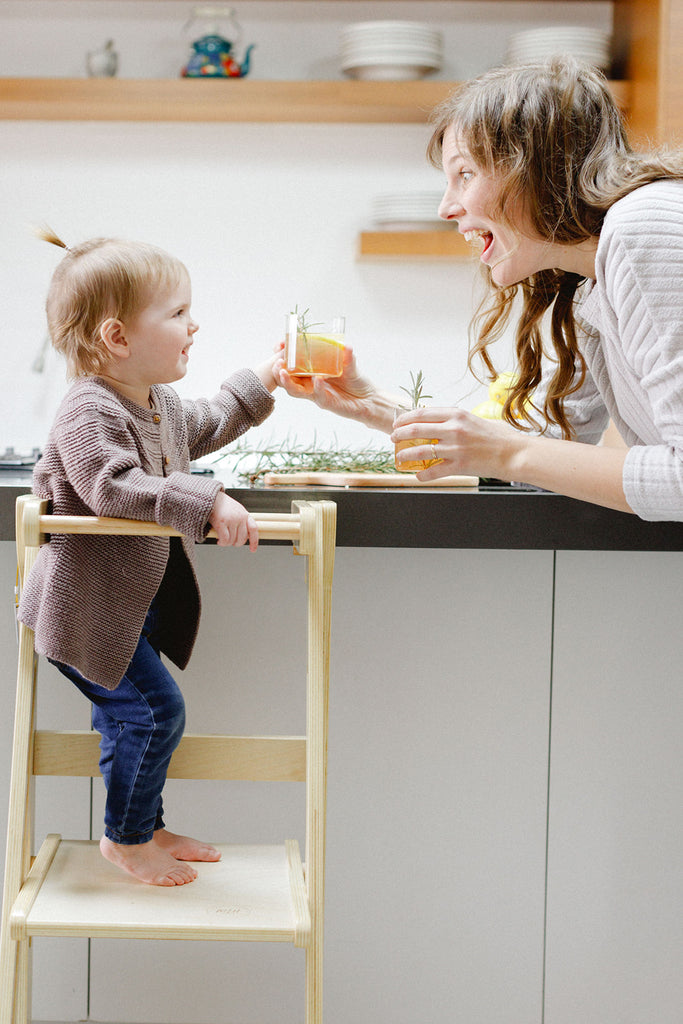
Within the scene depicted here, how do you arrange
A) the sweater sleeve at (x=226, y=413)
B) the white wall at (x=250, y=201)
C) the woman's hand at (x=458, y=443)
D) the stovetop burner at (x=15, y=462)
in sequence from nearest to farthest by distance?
the woman's hand at (x=458, y=443), the sweater sleeve at (x=226, y=413), the stovetop burner at (x=15, y=462), the white wall at (x=250, y=201)

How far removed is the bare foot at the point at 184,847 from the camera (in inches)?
51.1

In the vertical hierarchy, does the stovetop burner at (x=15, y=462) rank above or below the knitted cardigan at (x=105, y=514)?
above

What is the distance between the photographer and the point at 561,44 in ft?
8.04

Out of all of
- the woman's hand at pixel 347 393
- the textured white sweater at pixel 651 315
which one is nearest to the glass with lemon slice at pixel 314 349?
the woman's hand at pixel 347 393

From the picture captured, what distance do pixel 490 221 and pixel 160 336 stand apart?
46cm

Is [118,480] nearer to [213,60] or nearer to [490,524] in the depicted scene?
[490,524]

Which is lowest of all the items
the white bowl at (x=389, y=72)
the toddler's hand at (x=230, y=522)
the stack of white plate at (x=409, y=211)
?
the toddler's hand at (x=230, y=522)

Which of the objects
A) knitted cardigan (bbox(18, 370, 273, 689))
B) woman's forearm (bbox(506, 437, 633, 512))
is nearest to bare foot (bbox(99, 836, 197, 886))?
knitted cardigan (bbox(18, 370, 273, 689))

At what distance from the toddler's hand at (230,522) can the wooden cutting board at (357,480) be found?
0.98ft

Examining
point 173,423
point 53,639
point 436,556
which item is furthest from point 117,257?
point 436,556

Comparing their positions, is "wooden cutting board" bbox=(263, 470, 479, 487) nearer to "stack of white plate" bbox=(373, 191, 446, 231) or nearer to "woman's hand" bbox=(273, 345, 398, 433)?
"woman's hand" bbox=(273, 345, 398, 433)

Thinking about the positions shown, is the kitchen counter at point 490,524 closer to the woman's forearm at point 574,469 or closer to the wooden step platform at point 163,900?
the woman's forearm at point 574,469

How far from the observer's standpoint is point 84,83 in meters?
2.54

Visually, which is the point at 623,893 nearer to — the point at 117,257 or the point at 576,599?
the point at 576,599
